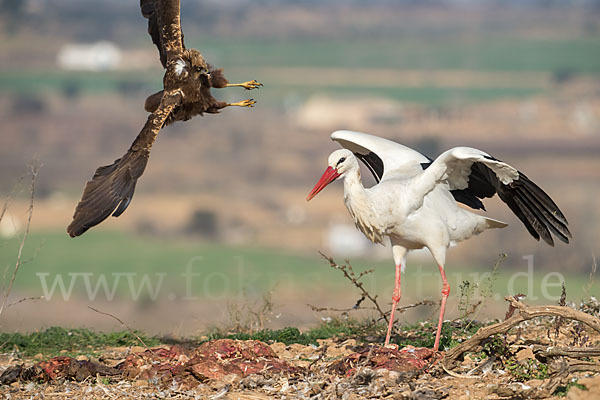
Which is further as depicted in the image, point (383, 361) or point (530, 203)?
point (530, 203)

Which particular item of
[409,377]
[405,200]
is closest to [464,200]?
[405,200]

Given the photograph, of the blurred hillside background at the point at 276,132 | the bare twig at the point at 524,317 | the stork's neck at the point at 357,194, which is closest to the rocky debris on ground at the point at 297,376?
the bare twig at the point at 524,317

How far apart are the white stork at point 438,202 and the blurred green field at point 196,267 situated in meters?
33.3

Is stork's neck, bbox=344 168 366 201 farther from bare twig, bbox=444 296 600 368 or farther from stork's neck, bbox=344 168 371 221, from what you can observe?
bare twig, bbox=444 296 600 368

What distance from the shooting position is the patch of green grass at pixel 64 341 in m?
8.91

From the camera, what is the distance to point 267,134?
244 feet

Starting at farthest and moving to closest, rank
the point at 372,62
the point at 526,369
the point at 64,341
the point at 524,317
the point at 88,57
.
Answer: the point at 372,62 → the point at 88,57 → the point at 64,341 → the point at 526,369 → the point at 524,317

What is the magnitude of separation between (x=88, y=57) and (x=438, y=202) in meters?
91.2

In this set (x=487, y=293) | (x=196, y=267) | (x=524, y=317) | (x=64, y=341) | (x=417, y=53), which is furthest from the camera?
(x=417, y=53)

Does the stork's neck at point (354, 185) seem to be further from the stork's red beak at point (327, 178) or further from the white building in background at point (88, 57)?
the white building in background at point (88, 57)

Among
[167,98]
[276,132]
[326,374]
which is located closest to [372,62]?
[276,132]

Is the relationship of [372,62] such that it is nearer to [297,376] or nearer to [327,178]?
[327,178]

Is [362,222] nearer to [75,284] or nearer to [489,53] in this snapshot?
[75,284]

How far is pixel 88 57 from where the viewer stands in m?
95.6
